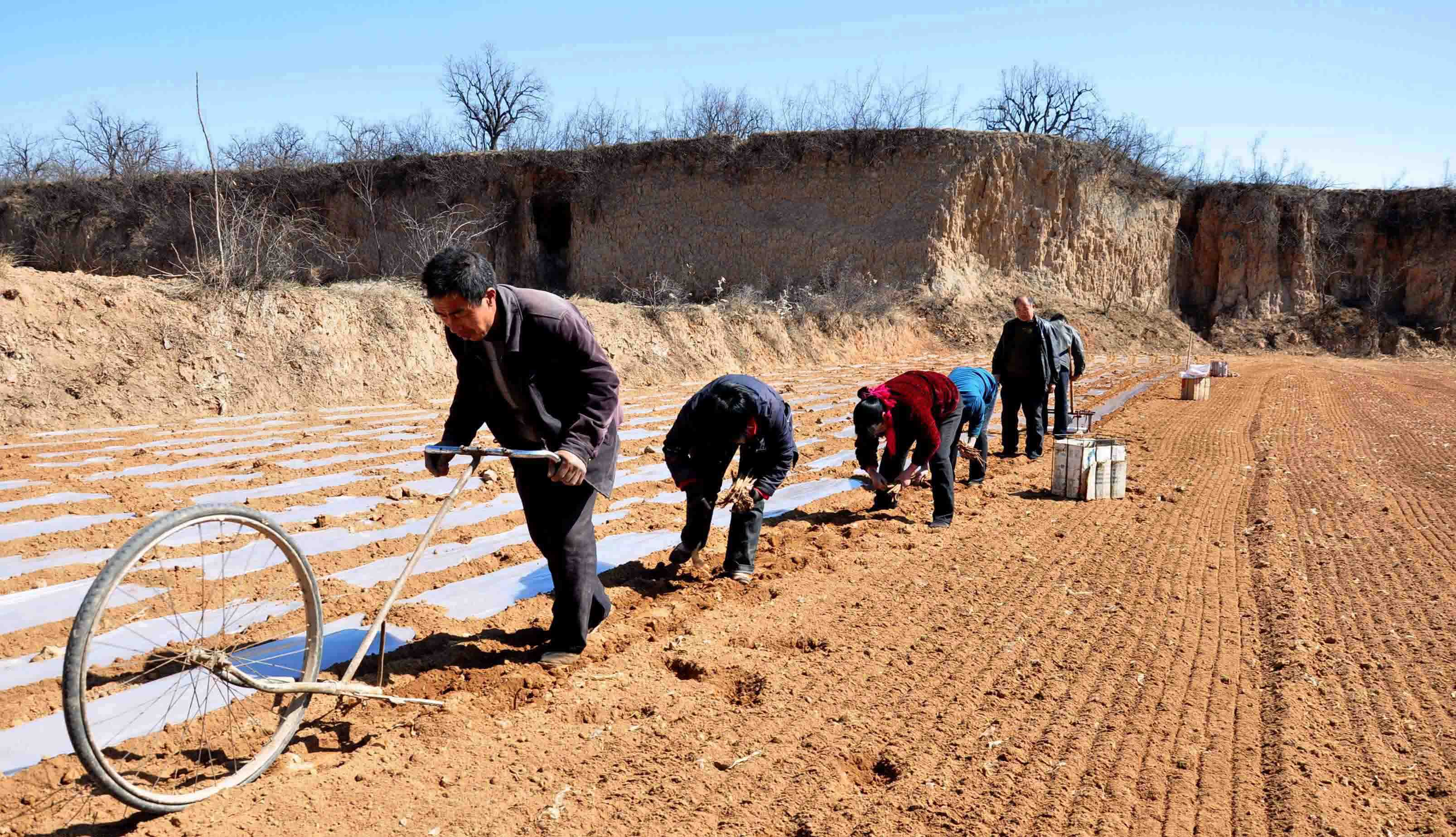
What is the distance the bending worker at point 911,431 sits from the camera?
18.2 feet

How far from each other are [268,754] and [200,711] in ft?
2.11

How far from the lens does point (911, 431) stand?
582 centimetres

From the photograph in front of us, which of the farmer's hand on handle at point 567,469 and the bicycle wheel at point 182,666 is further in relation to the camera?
the farmer's hand on handle at point 567,469


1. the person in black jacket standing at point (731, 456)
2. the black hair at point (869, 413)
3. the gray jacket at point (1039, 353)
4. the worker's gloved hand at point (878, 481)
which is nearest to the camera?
the person in black jacket standing at point (731, 456)

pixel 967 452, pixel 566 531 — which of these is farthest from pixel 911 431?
pixel 566 531

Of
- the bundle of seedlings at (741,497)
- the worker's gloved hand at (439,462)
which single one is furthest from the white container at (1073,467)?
the worker's gloved hand at (439,462)

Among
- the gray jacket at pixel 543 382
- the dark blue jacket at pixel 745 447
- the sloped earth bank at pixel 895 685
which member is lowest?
the sloped earth bank at pixel 895 685

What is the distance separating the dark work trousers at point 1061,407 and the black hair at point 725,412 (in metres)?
5.16

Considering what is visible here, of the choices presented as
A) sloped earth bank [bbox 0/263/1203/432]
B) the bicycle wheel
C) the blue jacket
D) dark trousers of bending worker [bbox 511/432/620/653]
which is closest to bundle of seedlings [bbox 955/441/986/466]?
the blue jacket

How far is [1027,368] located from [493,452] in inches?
252

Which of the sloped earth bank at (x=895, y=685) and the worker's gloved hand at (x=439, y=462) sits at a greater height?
the worker's gloved hand at (x=439, y=462)

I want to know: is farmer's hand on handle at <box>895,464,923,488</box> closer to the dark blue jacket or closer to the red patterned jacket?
the red patterned jacket

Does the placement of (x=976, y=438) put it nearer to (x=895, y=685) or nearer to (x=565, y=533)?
(x=895, y=685)

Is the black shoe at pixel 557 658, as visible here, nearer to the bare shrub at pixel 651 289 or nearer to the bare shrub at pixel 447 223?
the bare shrub at pixel 651 289
